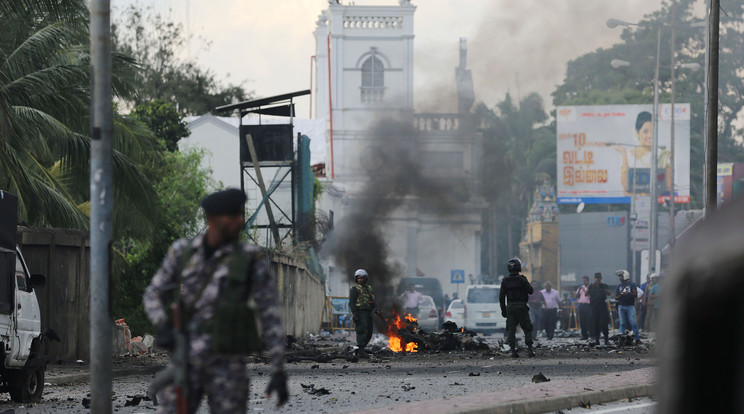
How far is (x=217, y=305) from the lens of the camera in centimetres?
497

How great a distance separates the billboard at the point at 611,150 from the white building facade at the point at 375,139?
5.04m

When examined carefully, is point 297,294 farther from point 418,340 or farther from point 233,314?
point 233,314

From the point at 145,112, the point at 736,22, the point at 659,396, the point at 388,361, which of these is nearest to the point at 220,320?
the point at 659,396

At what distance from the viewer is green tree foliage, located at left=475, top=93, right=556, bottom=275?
5188 centimetres

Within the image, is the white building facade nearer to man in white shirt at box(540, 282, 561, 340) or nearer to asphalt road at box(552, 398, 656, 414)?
man in white shirt at box(540, 282, 561, 340)

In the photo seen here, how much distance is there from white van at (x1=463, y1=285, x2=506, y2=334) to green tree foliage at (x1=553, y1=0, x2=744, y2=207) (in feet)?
126

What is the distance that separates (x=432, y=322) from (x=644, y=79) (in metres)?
49.6

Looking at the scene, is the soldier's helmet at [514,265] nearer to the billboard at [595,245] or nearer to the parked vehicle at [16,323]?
the parked vehicle at [16,323]

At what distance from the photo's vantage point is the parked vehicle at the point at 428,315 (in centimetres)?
3472

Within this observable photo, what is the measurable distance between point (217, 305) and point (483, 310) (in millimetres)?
31841

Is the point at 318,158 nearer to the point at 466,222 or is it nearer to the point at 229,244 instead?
the point at 466,222

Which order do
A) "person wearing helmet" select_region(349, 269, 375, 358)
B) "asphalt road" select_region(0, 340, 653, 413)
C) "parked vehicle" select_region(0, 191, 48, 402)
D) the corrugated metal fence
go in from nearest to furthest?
"asphalt road" select_region(0, 340, 653, 413)
"parked vehicle" select_region(0, 191, 48, 402)
the corrugated metal fence
"person wearing helmet" select_region(349, 269, 375, 358)

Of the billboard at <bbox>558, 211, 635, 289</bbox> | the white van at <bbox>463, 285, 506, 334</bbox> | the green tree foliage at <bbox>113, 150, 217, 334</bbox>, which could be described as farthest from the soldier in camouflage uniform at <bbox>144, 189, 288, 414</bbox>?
the billboard at <bbox>558, 211, 635, 289</bbox>

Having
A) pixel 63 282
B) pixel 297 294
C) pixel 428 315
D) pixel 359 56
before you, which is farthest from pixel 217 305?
pixel 359 56
